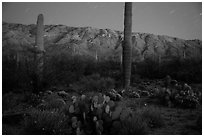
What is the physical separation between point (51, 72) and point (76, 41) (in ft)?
213

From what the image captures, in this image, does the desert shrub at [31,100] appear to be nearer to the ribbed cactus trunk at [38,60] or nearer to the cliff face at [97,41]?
the ribbed cactus trunk at [38,60]

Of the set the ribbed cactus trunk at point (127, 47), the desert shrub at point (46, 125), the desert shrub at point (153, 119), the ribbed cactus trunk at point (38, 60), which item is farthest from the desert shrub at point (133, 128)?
the ribbed cactus trunk at point (127, 47)

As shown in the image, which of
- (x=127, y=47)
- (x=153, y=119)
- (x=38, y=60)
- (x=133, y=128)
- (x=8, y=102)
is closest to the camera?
(x=133, y=128)

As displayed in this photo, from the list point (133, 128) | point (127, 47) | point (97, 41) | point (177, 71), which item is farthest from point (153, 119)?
point (97, 41)

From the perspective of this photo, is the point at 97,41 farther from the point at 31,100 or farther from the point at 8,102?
the point at 8,102

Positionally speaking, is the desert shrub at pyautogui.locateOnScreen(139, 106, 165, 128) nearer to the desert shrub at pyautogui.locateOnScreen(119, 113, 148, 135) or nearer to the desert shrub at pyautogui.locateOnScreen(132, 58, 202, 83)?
the desert shrub at pyautogui.locateOnScreen(119, 113, 148, 135)

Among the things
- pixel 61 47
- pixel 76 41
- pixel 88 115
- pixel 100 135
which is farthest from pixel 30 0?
pixel 76 41

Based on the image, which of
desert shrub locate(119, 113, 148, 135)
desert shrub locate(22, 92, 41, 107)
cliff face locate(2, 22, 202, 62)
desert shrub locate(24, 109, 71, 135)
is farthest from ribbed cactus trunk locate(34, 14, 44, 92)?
cliff face locate(2, 22, 202, 62)

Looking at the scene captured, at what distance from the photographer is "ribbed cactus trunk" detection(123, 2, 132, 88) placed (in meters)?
10.5

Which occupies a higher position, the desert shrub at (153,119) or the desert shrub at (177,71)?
the desert shrub at (177,71)

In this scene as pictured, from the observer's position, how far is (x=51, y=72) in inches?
392

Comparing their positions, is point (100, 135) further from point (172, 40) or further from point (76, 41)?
point (172, 40)

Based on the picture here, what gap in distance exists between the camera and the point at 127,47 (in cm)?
1068

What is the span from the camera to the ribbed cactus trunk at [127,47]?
1048 cm
